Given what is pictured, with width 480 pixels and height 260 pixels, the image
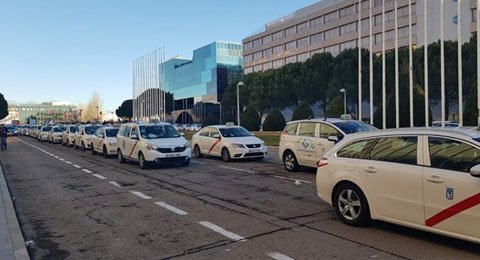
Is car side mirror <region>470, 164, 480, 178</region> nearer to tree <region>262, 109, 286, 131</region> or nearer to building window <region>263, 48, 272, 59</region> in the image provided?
tree <region>262, 109, 286, 131</region>

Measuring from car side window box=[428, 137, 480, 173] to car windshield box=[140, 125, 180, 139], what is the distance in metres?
11.6

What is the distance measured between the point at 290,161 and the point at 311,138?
1.20m

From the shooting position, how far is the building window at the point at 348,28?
73000mm

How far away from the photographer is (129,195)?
10.1 m

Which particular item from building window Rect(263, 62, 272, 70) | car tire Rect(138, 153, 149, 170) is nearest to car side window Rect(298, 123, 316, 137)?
car tire Rect(138, 153, 149, 170)

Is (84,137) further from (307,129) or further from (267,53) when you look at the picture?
(267,53)

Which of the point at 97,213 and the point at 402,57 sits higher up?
the point at 402,57

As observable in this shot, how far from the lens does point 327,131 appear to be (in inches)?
496

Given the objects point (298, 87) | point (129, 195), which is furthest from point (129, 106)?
point (129, 195)

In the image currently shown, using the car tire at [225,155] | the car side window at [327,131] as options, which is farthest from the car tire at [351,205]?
the car tire at [225,155]

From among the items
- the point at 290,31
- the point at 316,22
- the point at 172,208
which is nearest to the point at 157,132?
the point at 172,208

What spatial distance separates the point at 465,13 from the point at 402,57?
10.8m

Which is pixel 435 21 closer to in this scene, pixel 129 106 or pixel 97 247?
pixel 97 247

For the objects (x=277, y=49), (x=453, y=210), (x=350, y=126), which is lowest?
(x=453, y=210)
